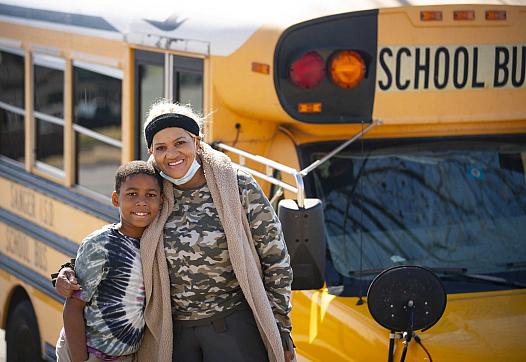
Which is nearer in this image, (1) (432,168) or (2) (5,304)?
(1) (432,168)

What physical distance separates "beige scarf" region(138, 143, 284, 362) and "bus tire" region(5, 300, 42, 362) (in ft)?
10.8

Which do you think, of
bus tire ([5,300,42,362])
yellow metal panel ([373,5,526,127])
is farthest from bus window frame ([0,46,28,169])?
yellow metal panel ([373,5,526,127])

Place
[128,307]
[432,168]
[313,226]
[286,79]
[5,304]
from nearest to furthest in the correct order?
Result: [128,307] → [313,226] → [286,79] → [432,168] → [5,304]

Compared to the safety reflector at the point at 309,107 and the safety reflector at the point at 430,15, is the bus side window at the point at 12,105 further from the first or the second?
the safety reflector at the point at 430,15

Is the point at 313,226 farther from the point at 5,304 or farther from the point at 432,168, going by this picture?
the point at 5,304

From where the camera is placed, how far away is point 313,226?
4.58 m

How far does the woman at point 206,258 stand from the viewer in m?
4.24

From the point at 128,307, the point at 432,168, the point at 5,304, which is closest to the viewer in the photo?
the point at 128,307

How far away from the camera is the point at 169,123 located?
4285 millimetres

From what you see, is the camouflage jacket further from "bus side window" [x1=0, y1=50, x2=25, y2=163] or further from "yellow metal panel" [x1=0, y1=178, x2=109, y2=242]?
"bus side window" [x1=0, y1=50, x2=25, y2=163]

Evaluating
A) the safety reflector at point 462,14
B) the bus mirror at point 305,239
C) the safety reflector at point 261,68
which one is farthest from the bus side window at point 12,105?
the bus mirror at point 305,239

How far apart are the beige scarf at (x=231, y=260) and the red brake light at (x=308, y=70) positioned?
2.73 ft

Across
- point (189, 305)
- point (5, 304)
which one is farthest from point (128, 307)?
point (5, 304)

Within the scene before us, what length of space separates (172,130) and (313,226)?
66cm
